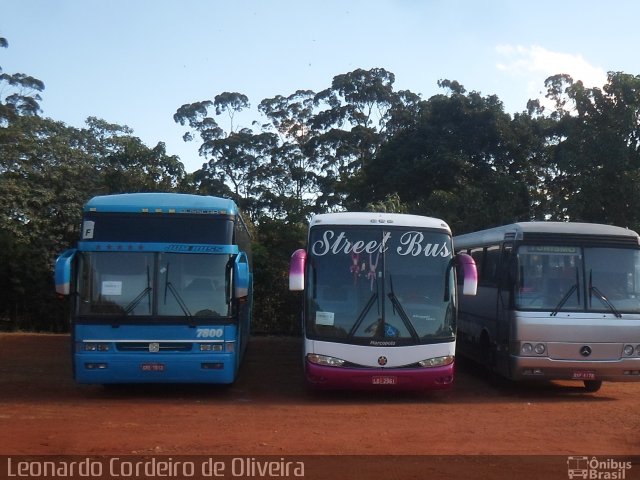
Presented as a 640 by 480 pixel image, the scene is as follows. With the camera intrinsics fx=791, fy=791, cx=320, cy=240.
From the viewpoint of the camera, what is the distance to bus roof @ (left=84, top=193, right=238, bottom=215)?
1195 centimetres

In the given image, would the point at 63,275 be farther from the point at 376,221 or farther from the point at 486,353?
the point at 486,353

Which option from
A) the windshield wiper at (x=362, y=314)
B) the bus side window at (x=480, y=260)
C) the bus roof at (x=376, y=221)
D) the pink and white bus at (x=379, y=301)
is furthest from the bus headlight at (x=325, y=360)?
the bus side window at (x=480, y=260)

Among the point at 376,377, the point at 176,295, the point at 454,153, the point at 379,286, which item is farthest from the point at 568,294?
the point at 454,153

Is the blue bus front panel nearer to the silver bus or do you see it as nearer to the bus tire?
the silver bus

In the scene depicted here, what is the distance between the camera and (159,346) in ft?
38.3

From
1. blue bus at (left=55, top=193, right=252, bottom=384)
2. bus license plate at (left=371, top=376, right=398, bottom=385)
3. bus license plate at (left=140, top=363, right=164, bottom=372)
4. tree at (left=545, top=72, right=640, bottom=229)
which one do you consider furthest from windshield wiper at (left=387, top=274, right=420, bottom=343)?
tree at (left=545, top=72, right=640, bottom=229)

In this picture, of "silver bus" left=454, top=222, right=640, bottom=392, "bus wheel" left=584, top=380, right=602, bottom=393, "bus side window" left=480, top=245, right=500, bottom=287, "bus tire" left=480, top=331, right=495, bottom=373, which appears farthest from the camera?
"bus side window" left=480, top=245, right=500, bottom=287

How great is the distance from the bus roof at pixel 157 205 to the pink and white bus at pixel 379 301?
1514mm

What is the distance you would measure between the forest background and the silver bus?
33.4ft

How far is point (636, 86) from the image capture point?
72.7ft

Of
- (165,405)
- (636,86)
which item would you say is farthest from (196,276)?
(636,86)

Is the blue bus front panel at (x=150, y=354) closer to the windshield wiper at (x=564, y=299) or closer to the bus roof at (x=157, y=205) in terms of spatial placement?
the bus roof at (x=157, y=205)

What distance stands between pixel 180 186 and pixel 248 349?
40.1 feet

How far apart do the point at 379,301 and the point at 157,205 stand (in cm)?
368
